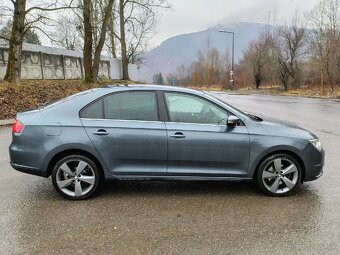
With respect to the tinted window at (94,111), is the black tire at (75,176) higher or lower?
lower

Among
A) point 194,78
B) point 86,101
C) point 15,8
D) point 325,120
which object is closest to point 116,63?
point 15,8

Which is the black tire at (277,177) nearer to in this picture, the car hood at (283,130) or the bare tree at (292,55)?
the car hood at (283,130)

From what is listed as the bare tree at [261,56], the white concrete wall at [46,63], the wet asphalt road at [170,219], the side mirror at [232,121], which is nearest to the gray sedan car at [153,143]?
the side mirror at [232,121]

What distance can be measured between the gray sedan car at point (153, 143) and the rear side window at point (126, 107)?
14mm

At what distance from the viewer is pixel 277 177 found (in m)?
4.72

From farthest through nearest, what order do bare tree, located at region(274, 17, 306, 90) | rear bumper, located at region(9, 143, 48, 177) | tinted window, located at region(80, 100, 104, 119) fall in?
1. bare tree, located at region(274, 17, 306, 90)
2. tinted window, located at region(80, 100, 104, 119)
3. rear bumper, located at region(9, 143, 48, 177)

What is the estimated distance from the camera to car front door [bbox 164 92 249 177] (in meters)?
4.56

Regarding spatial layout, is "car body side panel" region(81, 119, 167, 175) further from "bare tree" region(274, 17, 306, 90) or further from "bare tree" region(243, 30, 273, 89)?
"bare tree" region(243, 30, 273, 89)

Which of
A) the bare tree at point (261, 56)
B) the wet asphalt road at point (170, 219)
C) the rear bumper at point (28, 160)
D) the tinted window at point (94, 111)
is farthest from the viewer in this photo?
the bare tree at point (261, 56)

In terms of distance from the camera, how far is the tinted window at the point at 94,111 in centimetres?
464

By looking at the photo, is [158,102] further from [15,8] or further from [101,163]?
[15,8]

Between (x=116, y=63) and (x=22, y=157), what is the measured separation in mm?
32977

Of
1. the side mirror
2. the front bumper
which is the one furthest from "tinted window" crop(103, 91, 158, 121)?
the front bumper

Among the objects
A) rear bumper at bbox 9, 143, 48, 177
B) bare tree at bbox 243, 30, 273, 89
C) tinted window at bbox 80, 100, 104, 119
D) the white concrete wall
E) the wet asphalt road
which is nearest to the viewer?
the wet asphalt road
